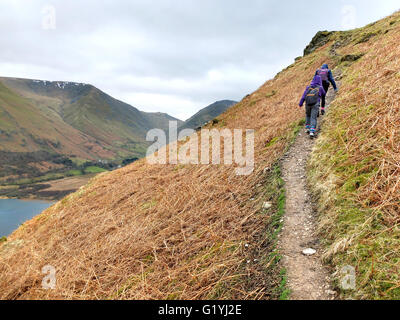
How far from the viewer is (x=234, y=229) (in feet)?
16.0

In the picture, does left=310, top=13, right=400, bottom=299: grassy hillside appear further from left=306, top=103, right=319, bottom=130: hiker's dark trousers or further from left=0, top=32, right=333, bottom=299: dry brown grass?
left=0, top=32, right=333, bottom=299: dry brown grass

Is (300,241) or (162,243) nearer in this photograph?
(300,241)

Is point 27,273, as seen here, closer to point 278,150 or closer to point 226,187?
point 226,187

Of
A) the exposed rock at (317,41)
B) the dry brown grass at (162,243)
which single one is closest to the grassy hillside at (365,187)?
the dry brown grass at (162,243)

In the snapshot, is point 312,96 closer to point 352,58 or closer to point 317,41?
point 352,58

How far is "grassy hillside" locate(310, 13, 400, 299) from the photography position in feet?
9.77

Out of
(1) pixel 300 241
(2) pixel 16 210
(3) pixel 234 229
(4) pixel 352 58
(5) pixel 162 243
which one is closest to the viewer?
(1) pixel 300 241

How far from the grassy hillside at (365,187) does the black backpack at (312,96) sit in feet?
3.16

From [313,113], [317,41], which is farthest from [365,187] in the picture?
[317,41]

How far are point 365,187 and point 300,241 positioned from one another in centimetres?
151

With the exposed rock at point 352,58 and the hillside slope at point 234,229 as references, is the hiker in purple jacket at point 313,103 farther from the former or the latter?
the exposed rock at point 352,58

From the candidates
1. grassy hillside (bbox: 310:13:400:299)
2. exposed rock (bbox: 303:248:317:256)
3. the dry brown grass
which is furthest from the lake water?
exposed rock (bbox: 303:248:317:256)

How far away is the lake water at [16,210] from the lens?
106 meters

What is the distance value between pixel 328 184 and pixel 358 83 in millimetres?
6091
